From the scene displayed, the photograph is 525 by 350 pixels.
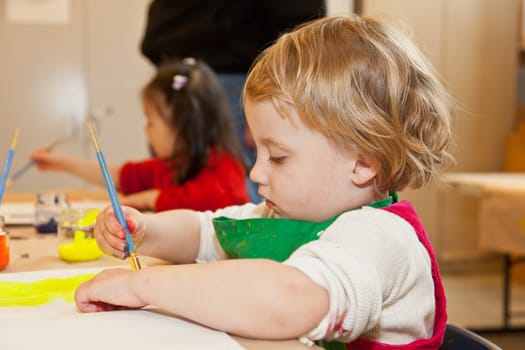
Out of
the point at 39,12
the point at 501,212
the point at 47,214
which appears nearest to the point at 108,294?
the point at 47,214

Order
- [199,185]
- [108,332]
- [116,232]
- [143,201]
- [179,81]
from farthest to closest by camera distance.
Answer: [179,81] < [199,185] < [143,201] < [116,232] < [108,332]

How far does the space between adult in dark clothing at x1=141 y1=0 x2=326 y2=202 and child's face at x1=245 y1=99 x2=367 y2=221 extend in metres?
1.18

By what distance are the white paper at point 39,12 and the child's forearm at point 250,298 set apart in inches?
123

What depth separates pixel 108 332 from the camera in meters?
0.56

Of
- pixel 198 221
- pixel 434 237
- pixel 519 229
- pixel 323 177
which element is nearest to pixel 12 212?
pixel 198 221

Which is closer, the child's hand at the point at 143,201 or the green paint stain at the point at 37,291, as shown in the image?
the green paint stain at the point at 37,291

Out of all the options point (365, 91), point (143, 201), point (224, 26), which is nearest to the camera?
point (365, 91)

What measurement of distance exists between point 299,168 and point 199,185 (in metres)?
0.97

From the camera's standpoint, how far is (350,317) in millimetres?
587

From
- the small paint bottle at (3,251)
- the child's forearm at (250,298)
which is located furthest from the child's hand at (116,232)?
the child's forearm at (250,298)

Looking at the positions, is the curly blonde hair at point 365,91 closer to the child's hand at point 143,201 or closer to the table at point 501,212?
the child's hand at point 143,201

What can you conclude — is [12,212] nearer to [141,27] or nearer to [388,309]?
[388,309]

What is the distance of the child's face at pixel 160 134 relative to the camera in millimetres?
1849

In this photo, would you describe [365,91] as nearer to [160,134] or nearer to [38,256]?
[38,256]
